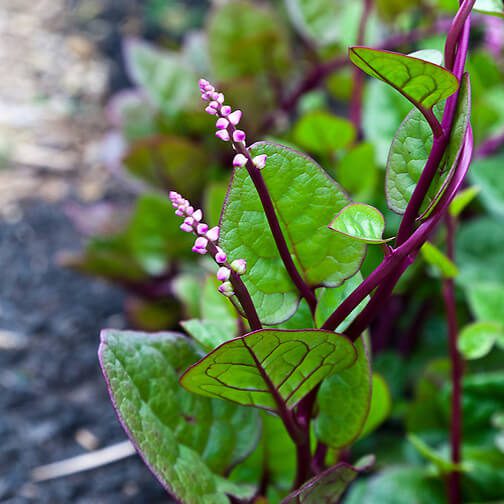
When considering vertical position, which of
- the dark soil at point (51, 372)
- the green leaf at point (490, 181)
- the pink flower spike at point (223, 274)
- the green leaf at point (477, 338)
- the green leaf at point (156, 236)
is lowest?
the dark soil at point (51, 372)

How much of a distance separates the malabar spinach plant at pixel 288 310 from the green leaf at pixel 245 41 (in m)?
0.70

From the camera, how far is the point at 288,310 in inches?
20.7

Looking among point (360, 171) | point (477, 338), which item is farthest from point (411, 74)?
point (360, 171)

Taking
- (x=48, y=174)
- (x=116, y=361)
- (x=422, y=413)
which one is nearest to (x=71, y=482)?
(x=422, y=413)

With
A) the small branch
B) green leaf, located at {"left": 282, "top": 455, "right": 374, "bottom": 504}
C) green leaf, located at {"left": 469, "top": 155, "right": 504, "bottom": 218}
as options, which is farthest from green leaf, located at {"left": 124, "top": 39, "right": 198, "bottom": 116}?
green leaf, located at {"left": 282, "top": 455, "right": 374, "bottom": 504}

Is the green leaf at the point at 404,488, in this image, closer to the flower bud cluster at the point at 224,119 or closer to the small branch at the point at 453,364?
the small branch at the point at 453,364

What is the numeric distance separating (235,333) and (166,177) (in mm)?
659

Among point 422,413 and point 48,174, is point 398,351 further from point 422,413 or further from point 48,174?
point 48,174

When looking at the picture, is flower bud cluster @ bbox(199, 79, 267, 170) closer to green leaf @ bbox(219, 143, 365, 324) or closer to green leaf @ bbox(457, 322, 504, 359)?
green leaf @ bbox(219, 143, 365, 324)

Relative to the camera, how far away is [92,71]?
2201 millimetres

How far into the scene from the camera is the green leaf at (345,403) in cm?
56

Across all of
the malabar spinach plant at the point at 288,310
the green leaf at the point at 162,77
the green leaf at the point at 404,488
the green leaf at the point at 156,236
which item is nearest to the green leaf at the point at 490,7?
the malabar spinach plant at the point at 288,310

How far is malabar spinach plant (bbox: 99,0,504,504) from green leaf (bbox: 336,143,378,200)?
33 centimetres

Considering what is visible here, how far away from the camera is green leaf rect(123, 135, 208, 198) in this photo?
1.24m
